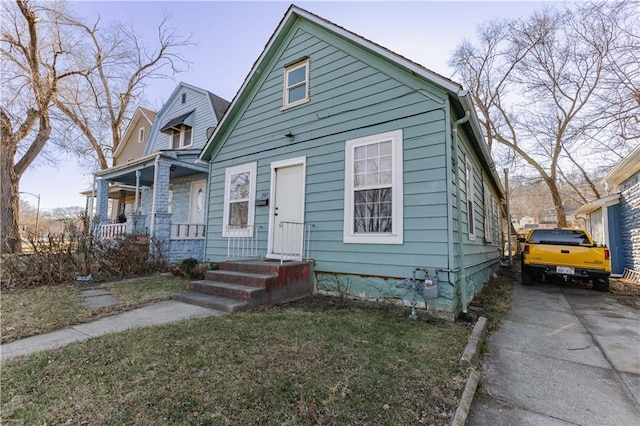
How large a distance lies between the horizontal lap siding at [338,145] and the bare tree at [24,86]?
1209cm

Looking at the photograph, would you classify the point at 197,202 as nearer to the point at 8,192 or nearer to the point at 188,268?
the point at 188,268

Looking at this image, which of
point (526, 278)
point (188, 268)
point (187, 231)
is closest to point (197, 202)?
point (187, 231)

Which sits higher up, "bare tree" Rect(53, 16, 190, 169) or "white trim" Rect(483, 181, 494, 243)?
"bare tree" Rect(53, 16, 190, 169)

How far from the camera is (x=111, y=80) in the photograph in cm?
1892

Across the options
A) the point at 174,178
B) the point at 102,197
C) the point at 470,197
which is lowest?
the point at 470,197

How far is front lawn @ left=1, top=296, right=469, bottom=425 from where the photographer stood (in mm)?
1970

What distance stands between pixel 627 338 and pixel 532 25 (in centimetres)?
1982

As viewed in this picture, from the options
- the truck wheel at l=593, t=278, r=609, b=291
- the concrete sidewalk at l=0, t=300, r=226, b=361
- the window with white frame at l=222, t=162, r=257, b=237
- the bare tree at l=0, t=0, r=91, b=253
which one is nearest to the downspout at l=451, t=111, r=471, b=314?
the concrete sidewalk at l=0, t=300, r=226, b=361

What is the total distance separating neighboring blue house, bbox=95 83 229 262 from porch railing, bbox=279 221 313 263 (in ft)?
13.6

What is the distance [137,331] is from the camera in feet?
11.4

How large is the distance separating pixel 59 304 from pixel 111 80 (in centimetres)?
1966

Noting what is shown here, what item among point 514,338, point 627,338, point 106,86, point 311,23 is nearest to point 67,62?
point 106,86

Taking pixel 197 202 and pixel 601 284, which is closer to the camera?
pixel 601 284

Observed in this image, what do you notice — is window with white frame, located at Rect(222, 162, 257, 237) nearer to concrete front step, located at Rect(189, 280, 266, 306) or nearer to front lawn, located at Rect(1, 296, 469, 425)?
concrete front step, located at Rect(189, 280, 266, 306)
